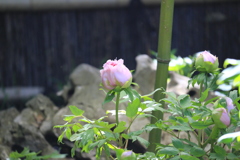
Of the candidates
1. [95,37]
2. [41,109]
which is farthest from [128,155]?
[95,37]

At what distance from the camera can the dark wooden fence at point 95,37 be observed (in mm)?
3941

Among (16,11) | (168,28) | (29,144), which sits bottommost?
(29,144)

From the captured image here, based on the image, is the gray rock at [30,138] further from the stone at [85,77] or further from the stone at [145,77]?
the stone at [145,77]

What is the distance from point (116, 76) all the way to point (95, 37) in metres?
2.99

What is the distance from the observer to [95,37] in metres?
4.03

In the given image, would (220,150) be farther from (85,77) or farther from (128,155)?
(85,77)

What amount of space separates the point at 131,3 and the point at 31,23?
Answer: 43.7 inches

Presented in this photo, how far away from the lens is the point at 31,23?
3.91m

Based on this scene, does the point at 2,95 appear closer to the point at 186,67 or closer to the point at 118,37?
the point at 118,37

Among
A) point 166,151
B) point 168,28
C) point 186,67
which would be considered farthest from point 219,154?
point 186,67

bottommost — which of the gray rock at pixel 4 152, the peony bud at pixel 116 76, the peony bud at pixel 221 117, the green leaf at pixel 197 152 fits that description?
the gray rock at pixel 4 152

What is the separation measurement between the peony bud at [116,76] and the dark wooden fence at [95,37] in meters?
2.88

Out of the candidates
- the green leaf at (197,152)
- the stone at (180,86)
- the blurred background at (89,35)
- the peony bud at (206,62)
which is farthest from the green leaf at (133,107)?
the blurred background at (89,35)

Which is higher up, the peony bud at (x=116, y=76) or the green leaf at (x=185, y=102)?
the peony bud at (x=116, y=76)
